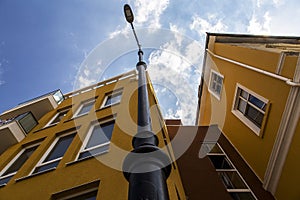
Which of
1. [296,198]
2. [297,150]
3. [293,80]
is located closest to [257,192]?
[296,198]

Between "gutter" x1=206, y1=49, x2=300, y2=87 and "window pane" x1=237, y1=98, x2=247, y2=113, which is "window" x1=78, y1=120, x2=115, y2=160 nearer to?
"window pane" x1=237, y1=98, x2=247, y2=113

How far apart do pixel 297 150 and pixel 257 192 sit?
7.20ft

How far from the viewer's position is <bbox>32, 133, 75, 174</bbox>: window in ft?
27.0

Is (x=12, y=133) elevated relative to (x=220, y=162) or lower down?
elevated

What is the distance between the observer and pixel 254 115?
9.52m

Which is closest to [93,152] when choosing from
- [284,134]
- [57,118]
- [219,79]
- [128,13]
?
[128,13]

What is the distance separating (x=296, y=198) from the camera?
6547 millimetres

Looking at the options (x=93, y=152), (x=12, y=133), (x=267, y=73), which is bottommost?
(x=12, y=133)

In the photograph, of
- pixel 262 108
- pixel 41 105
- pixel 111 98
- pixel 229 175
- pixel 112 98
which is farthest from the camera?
pixel 41 105

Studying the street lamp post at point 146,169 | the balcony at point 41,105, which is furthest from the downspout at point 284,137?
the balcony at point 41,105

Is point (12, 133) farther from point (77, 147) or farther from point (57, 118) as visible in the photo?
point (77, 147)

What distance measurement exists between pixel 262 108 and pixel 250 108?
101 cm

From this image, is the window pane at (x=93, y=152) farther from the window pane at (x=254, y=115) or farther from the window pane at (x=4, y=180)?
the window pane at (x=254, y=115)

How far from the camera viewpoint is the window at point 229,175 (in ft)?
25.1
